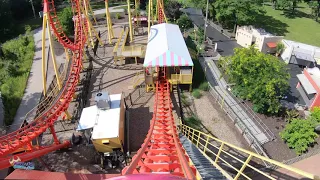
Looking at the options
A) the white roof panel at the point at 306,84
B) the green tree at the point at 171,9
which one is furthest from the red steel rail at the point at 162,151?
the green tree at the point at 171,9

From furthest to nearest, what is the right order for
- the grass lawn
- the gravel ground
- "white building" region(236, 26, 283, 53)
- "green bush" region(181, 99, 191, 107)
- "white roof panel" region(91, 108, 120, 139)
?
the grass lawn → "white building" region(236, 26, 283, 53) → "green bush" region(181, 99, 191, 107) → the gravel ground → "white roof panel" region(91, 108, 120, 139)

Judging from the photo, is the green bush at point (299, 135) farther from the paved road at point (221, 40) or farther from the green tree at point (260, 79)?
the paved road at point (221, 40)

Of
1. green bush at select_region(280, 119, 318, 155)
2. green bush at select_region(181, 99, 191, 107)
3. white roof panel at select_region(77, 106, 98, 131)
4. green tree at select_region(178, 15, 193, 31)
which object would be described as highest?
green tree at select_region(178, 15, 193, 31)

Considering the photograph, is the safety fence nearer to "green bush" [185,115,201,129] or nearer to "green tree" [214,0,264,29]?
"green bush" [185,115,201,129]

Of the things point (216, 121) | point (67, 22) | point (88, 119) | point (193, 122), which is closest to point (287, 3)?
point (216, 121)

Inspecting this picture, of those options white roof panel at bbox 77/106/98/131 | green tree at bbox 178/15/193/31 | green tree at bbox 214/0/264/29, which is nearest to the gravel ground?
white roof panel at bbox 77/106/98/131

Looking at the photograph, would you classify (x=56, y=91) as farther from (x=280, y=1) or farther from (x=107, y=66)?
(x=280, y=1)
